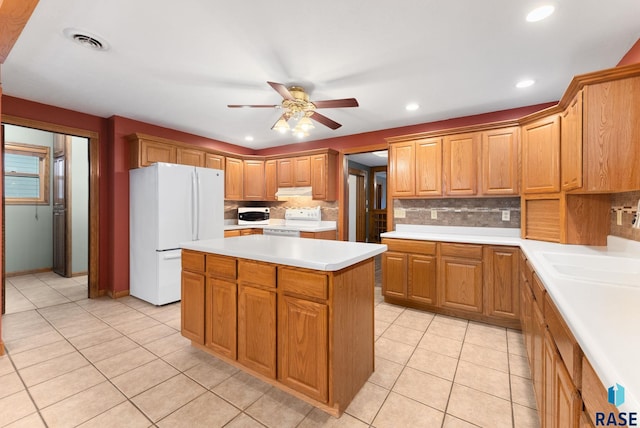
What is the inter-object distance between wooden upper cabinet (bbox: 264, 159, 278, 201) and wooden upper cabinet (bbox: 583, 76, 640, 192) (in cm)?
426

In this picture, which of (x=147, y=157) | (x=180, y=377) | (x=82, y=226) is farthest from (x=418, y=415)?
(x=82, y=226)

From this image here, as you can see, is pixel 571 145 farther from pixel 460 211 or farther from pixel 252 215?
pixel 252 215

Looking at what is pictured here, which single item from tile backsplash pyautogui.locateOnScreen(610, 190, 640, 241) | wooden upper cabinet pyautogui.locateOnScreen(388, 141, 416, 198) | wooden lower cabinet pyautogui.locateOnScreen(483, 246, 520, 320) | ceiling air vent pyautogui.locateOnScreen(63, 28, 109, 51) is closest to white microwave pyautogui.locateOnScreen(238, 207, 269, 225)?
wooden upper cabinet pyautogui.locateOnScreen(388, 141, 416, 198)

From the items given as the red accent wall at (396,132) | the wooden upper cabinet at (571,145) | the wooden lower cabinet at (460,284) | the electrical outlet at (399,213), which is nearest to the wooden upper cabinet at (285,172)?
the red accent wall at (396,132)

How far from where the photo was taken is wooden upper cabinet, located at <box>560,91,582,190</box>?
200 cm

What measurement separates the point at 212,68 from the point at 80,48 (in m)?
0.97

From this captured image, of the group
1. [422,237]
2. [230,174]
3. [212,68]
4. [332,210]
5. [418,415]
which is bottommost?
[418,415]

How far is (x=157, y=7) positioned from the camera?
1735mm

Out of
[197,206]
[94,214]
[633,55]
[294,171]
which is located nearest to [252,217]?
[294,171]

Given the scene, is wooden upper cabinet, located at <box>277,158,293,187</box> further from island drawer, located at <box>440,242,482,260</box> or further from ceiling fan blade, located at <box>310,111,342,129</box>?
island drawer, located at <box>440,242,482,260</box>

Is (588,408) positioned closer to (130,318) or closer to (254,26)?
(254,26)

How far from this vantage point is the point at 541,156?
2781 millimetres

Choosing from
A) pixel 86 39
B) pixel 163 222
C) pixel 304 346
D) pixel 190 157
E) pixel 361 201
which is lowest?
pixel 304 346

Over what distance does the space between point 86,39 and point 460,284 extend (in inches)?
158
